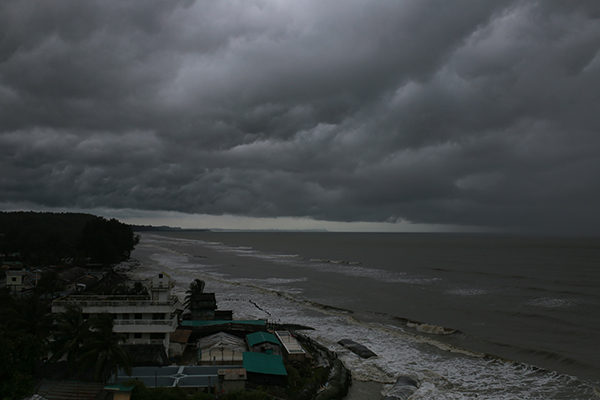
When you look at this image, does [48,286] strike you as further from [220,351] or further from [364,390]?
[364,390]

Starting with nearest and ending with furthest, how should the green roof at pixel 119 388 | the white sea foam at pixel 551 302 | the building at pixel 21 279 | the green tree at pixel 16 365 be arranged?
the green tree at pixel 16 365 → the green roof at pixel 119 388 → the white sea foam at pixel 551 302 → the building at pixel 21 279

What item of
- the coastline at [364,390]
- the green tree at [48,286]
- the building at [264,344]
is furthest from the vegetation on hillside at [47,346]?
the green tree at [48,286]

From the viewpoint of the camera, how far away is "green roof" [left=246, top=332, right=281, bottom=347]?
119 ft

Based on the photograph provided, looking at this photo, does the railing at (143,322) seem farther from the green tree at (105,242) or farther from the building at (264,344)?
the green tree at (105,242)

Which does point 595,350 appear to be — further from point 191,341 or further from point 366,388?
point 191,341

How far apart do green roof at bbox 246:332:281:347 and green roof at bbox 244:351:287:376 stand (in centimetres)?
268

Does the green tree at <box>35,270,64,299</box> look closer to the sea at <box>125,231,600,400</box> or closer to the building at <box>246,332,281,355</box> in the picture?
the sea at <box>125,231,600,400</box>

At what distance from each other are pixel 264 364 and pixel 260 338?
616 cm

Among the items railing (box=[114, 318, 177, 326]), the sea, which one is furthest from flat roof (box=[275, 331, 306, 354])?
railing (box=[114, 318, 177, 326])

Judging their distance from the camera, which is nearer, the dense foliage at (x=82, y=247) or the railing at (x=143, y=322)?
the railing at (x=143, y=322)

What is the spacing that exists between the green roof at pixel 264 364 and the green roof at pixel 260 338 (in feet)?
8.81

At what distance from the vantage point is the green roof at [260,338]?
3634cm

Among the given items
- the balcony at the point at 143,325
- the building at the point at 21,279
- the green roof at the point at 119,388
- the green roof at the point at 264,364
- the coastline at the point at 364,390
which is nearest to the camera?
the green roof at the point at 119,388

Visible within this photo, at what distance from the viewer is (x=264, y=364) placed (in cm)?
3131
